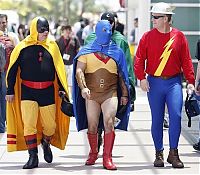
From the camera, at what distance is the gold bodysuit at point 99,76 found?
7.75 meters

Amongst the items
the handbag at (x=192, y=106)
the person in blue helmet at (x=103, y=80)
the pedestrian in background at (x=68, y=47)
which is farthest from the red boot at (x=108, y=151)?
the pedestrian in background at (x=68, y=47)

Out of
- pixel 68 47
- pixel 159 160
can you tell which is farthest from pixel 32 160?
pixel 68 47

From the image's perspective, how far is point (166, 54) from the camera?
7805 mm

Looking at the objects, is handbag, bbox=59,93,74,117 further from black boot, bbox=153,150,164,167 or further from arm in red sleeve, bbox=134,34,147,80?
black boot, bbox=153,150,164,167

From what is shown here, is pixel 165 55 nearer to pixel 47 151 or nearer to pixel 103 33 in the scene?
pixel 103 33

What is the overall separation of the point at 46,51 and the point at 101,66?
2.17ft

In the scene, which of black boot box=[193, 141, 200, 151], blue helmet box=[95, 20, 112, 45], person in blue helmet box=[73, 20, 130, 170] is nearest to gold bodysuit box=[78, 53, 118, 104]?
person in blue helmet box=[73, 20, 130, 170]

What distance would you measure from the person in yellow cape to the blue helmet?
0.55 meters

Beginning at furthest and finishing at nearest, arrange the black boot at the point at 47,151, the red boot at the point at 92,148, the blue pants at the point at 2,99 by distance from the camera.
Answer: the blue pants at the point at 2,99, the black boot at the point at 47,151, the red boot at the point at 92,148

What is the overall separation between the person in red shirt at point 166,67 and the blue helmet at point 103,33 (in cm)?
43

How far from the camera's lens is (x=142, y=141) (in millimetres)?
9883

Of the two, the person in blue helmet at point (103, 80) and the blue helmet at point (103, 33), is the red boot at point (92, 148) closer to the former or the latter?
the person in blue helmet at point (103, 80)

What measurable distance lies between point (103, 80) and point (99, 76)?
0.21ft

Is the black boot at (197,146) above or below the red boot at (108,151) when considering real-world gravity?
below
